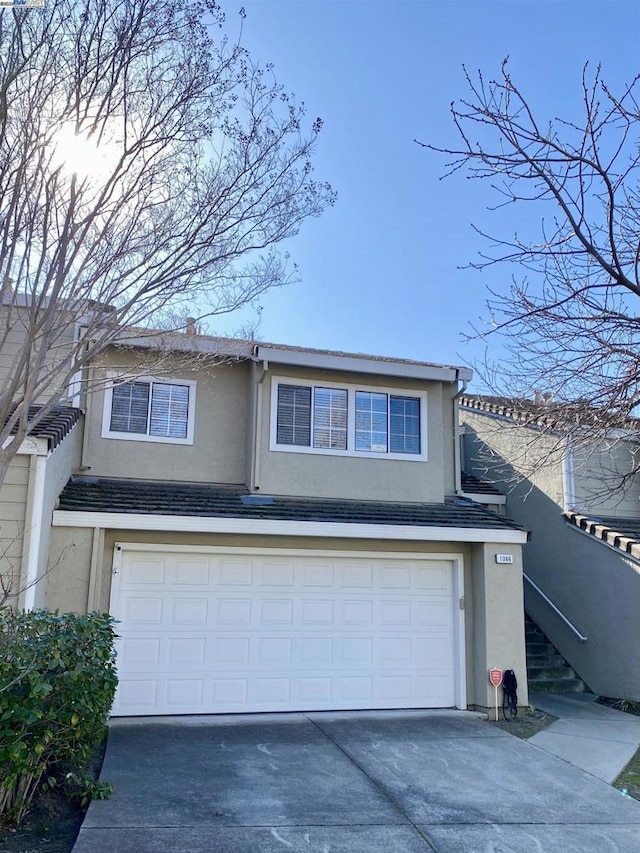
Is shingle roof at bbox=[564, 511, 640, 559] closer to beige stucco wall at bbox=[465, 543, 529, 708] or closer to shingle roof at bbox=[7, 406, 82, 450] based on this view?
beige stucco wall at bbox=[465, 543, 529, 708]

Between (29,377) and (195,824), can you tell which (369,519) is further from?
(29,377)

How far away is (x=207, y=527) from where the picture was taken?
9.06 m

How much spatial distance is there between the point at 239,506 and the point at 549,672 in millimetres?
6330

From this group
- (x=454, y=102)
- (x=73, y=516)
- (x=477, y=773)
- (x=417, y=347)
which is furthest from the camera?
(x=417, y=347)

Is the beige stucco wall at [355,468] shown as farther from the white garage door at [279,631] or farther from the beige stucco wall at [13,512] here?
the beige stucco wall at [13,512]

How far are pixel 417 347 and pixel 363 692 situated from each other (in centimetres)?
578

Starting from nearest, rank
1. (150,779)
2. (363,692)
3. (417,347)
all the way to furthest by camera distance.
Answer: (150,779), (363,692), (417,347)

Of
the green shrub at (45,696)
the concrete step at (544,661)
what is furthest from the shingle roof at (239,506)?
the green shrub at (45,696)

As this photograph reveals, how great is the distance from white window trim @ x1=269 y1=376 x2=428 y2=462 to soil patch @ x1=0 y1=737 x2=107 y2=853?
19.4 feet

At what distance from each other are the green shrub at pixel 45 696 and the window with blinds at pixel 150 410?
4.80 meters

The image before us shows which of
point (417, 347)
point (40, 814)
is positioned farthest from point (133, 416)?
point (40, 814)

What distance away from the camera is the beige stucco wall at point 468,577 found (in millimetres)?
8633

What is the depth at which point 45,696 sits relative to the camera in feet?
16.7

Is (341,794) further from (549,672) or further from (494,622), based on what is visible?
(549,672)
